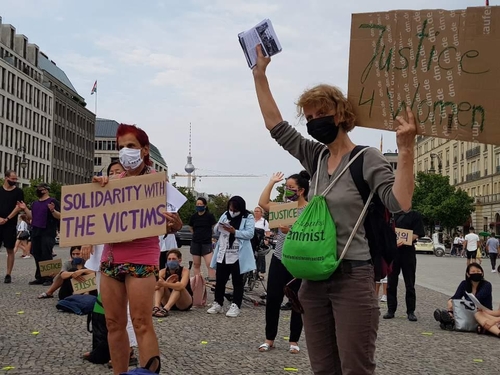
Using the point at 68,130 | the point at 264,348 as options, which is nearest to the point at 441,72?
the point at 264,348

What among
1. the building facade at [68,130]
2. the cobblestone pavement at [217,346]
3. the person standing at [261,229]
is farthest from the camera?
the building facade at [68,130]

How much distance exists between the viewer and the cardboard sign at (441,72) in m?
2.93

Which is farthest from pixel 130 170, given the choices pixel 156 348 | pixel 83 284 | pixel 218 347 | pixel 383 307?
pixel 383 307

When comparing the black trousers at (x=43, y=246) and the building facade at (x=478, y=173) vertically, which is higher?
the building facade at (x=478, y=173)

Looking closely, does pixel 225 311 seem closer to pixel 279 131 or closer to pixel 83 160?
pixel 279 131

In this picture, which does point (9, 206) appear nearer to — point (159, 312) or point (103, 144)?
point (159, 312)

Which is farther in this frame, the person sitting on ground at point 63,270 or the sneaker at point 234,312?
the person sitting on ground at point 63,270

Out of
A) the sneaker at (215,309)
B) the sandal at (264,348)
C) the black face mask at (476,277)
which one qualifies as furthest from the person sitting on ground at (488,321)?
the sneaker at (215,309)

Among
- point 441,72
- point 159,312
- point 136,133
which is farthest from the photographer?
point 159,312

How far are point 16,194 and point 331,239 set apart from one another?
1045 centimetres

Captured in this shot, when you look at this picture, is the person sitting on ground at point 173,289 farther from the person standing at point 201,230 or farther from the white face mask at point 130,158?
the white face mask at point 130,158

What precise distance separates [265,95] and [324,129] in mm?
504

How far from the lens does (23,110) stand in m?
88.1

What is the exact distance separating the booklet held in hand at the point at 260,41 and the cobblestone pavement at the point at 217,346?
10.5 ft
